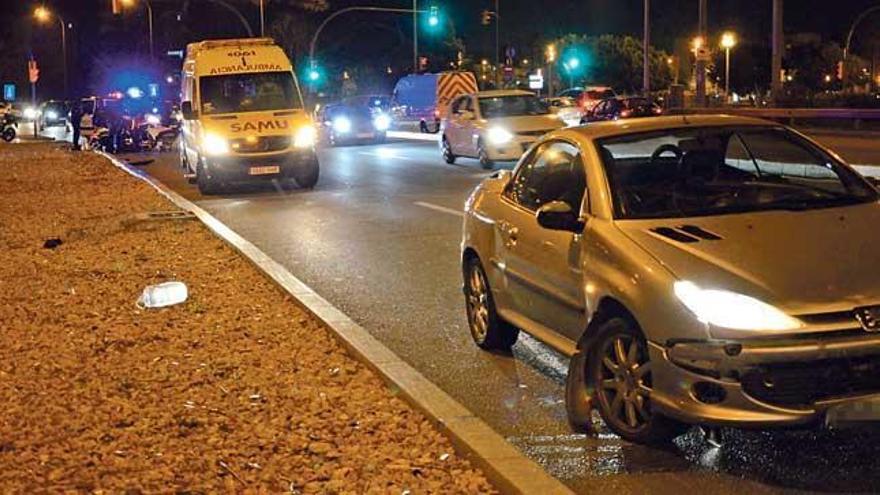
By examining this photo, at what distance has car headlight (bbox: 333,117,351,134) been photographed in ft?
124

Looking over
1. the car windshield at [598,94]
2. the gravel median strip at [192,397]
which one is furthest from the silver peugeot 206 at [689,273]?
the car windshield at [598,94]

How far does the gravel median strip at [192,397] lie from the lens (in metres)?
5.41

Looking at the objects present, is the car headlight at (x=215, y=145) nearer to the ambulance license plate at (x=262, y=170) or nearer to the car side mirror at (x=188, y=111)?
the ambulance license plate at (x=262, y=170)

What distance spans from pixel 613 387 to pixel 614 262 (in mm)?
605

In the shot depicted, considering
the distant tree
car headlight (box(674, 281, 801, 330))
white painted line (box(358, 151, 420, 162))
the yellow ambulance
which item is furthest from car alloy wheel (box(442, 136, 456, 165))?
the distant tree

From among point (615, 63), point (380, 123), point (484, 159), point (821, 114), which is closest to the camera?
point (484, 159)

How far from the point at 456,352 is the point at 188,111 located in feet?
47.9

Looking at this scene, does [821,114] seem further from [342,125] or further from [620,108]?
[342,125]

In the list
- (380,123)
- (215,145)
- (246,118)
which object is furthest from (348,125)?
(215,145)

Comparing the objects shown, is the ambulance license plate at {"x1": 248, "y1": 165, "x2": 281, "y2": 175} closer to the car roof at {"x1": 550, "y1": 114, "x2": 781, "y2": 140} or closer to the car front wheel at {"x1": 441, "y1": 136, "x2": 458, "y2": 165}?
the car front wheel at {"x1": 441, "y1": 136, "x2": 458, "y2": 165}

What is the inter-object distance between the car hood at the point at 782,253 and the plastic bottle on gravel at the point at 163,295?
16.3 ft

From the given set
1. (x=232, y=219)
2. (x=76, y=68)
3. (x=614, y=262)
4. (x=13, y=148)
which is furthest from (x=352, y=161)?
(x=76, y=68)

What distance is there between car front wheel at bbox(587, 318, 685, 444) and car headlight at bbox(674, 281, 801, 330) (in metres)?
0.38

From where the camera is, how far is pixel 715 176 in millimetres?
6812
